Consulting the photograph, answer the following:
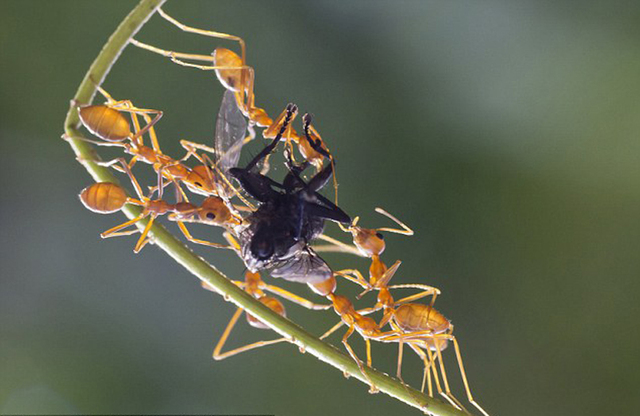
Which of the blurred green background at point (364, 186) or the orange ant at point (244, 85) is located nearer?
the orange ant at point (244, 85)

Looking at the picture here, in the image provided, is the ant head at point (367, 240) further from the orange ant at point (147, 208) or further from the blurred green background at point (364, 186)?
the blurred green background at point (364, 186)

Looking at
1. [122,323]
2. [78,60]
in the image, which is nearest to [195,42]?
[78,60]

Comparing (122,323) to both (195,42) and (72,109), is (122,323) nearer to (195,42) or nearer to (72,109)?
(195,42)

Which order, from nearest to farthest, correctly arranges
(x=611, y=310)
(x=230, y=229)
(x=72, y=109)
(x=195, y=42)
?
1. (x=72, y=109)
2. (x=230, y=229)
3. (x=611, y=310)
4. (x=195, y=42)

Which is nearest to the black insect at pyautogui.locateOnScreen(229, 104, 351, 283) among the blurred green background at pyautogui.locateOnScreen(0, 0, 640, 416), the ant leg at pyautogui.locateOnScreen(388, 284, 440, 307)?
the ant leg at pyautogui.locateOnScreen(388, 284, 440, 307)

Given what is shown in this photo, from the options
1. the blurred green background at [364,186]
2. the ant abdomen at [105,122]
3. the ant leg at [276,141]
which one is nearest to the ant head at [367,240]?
the ant leg at [276,141]

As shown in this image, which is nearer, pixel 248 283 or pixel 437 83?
pixel 248 283

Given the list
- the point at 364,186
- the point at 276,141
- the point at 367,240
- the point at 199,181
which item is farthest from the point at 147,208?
the point at 364,186
